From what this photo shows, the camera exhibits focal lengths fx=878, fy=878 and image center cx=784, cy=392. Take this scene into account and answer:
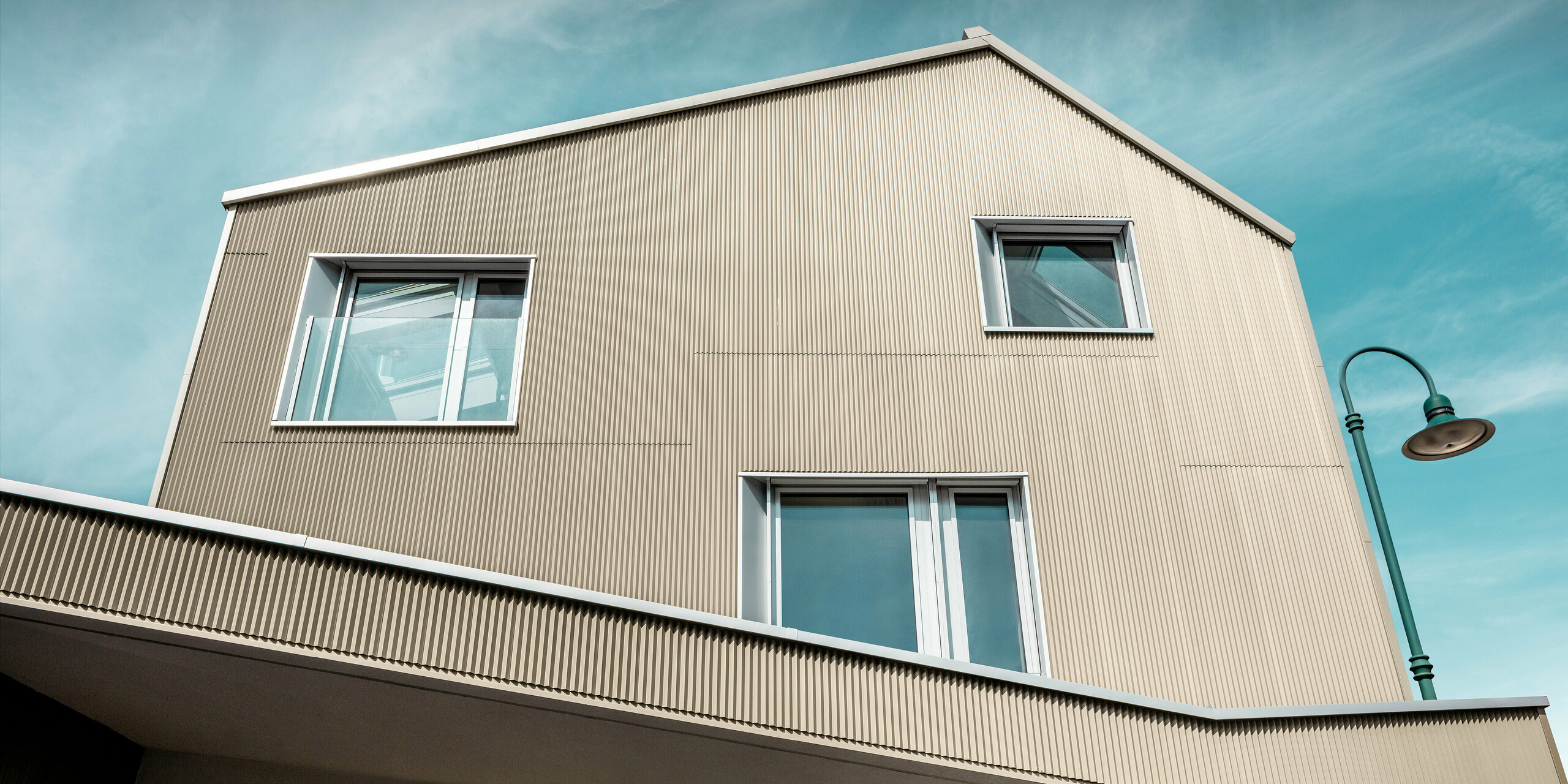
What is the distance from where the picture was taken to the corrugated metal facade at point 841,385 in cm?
716

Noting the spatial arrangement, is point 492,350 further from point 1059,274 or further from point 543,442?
point 1059,274

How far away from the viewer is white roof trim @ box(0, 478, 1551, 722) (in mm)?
4828

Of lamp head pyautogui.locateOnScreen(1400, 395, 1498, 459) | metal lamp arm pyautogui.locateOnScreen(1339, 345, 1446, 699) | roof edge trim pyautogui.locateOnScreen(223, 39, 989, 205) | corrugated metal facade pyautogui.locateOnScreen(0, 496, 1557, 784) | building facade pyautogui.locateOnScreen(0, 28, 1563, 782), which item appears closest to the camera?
corrugated metal facade pyautogui.locateOnScreen(0, 496, 1557, 784)

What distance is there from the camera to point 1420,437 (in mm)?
8648

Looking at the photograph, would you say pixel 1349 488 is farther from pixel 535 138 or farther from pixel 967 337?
pixel 535 138

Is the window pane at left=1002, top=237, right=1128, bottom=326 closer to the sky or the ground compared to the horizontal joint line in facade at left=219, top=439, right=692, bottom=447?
closer to the sky

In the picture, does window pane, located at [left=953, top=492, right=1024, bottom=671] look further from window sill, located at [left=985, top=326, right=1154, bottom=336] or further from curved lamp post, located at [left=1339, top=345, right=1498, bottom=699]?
curved lamp post, located at [left=1339, top=345, right=1498, bottom=699]

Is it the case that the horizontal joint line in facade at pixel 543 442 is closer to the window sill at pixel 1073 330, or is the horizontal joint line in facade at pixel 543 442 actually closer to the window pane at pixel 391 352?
the window pane at pixel 391 352

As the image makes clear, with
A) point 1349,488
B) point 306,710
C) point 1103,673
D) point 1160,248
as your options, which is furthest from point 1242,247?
point 306,710

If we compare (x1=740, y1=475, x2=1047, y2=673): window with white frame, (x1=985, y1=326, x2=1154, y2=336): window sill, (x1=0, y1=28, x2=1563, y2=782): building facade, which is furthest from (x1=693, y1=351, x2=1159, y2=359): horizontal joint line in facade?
(x1=740, y1=475, x2=1047, y2=673): window with white frame

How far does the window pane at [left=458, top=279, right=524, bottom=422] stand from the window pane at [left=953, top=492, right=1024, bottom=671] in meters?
4.21

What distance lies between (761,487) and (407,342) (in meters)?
3.63

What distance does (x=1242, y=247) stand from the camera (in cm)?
885

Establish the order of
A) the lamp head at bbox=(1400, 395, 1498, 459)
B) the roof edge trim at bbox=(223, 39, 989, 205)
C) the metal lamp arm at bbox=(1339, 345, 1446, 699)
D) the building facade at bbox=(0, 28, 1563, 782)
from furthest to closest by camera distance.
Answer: the roof edge trim at bbox=(223, 39, 989, 205)
the lamp head at bbox=(1400, 395, 1498, 459)
the metal lamp arm at bbox=(1339, 345, 1446, 699)
the building facade at bbox=(0, 28, 1563, 782)
